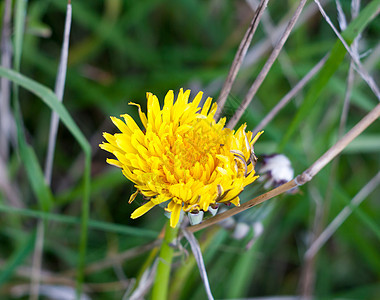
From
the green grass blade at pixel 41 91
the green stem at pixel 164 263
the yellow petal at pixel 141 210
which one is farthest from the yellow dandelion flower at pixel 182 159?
the green grass blade at pixel 41 91

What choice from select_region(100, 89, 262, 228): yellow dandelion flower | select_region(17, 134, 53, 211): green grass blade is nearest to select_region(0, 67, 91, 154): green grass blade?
select_region(17, 134, 53, 211): green grass blade

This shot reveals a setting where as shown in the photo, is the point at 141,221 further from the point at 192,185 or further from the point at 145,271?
the point at 192,185

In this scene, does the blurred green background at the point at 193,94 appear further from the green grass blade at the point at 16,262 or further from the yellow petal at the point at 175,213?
the yellow petal at the point at 175,213

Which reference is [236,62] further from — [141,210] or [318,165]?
[141,210]

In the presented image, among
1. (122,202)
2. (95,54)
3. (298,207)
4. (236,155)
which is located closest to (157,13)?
(95,54)

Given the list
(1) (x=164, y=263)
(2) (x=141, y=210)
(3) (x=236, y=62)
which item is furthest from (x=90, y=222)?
(3) (x=236, y=62)

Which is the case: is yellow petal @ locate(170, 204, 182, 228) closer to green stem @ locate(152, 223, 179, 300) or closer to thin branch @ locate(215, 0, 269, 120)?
green stem @ locate(152, 223, 179, 300)
